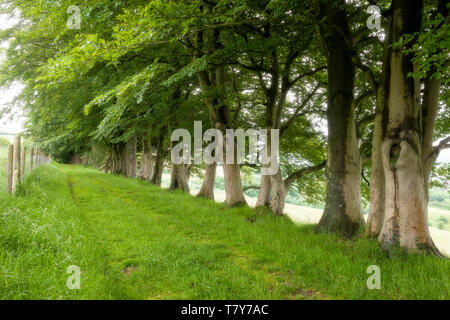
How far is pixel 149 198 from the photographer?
12.0m

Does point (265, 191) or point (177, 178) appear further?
point (177, 178)

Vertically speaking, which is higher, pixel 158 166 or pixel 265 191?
pixel 158 166

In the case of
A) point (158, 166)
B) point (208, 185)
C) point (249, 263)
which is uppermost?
point (158, 166)

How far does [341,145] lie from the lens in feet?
24.1

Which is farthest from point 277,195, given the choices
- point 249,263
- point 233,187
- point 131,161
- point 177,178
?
point 131,161

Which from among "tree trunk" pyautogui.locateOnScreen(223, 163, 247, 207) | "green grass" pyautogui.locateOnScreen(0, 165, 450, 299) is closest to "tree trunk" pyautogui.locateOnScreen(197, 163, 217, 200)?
"tree trunk" pyautogui.locateOnScreen(223, 163, 247, 207)

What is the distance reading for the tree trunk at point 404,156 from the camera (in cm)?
532

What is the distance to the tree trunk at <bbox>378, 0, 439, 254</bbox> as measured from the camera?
5.32 metres

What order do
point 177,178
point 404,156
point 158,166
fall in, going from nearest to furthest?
point 404,156, point 177,178, point 158,166

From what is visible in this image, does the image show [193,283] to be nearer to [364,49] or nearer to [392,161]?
[392,161]

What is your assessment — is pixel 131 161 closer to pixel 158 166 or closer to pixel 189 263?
pixel 158 166

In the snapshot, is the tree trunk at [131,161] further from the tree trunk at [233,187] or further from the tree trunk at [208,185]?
the tree trunk at [233,187]

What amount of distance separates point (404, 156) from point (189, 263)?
484 centimetres
